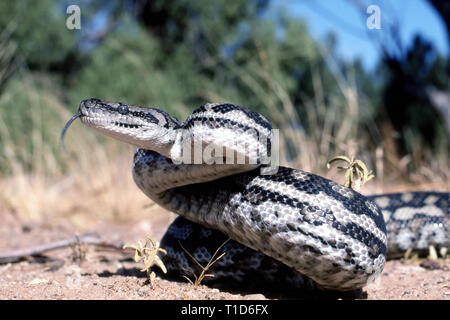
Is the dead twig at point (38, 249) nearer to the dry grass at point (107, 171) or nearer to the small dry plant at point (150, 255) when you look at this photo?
the small dry plant at point (150, 255)

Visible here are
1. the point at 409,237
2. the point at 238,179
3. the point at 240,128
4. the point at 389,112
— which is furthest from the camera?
the point at 389,112

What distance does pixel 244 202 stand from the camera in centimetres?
338

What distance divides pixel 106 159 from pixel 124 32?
10297mm

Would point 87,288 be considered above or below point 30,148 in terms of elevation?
below

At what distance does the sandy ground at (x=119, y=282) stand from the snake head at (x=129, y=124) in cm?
112

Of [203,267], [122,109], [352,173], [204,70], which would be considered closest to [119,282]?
[203,267]

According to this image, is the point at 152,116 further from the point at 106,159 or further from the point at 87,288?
the point at 106,159

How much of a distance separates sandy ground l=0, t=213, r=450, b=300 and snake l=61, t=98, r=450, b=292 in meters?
0.31

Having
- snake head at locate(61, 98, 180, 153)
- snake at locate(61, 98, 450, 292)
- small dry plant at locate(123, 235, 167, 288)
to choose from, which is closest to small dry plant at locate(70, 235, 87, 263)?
snake at locate(61, 98, 450, 292)

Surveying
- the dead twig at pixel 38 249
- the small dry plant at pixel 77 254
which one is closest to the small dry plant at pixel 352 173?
the dead twig at pixel 38 249

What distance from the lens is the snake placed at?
10.3 feet

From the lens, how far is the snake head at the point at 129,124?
361cm

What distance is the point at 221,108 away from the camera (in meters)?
3.48
